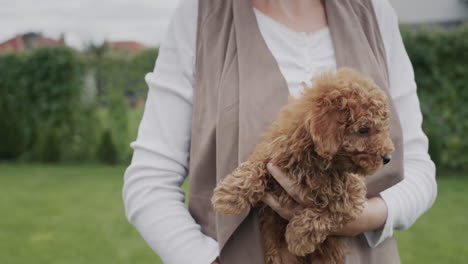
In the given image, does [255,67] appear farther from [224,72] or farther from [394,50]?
[394,50]

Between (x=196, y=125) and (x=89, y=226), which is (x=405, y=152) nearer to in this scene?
(x=196, y=125)

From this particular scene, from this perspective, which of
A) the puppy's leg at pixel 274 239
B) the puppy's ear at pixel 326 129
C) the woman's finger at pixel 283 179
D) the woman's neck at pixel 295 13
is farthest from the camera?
the woman's neck at pixel 295 13

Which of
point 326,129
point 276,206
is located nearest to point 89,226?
point 276,206

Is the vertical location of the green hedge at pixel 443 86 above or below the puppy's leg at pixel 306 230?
below

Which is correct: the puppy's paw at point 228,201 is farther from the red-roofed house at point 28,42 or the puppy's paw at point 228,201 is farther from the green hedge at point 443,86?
the red-roofed house at point 28,42

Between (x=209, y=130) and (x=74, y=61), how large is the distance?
11.8 meters

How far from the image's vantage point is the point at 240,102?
5.41 ft

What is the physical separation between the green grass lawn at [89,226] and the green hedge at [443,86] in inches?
28.5

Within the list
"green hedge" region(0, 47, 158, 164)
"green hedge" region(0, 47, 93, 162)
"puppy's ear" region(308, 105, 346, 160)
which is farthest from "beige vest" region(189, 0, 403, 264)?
"green hedge" region(0, 47, 93, 162)

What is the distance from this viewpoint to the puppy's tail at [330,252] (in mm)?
1686

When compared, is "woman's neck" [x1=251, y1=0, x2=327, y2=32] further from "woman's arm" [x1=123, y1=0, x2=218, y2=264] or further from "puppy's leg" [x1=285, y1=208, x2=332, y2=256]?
"puppy's leg" [x1=285, y1=208, x2=332, y2=256]

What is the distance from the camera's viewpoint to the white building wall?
20.8 meters

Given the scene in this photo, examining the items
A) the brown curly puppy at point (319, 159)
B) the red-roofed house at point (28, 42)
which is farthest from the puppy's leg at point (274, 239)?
the red-roofed house at point (28, 42)

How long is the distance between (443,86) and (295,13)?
31.3 ft
